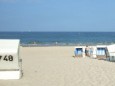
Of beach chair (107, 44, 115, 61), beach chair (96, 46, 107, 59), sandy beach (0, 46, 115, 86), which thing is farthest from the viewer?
beach chair (96, 46, 107, 59)

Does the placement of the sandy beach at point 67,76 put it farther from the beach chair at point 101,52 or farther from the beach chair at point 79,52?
the beach chair at point 79,52

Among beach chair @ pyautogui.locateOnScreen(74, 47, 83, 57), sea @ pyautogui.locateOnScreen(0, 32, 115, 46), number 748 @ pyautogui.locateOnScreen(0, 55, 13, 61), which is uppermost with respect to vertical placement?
sea @ pyautogui.locateOnScreen(0, 32, 115, 46)

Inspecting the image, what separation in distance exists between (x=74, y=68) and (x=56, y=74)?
2292 mm

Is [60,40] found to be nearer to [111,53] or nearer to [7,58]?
[111,53]

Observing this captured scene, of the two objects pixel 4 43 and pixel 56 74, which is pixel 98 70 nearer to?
pixel 56 74

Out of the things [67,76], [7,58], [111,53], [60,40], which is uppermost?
[60,40]

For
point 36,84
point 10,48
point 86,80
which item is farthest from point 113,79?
point 10,48

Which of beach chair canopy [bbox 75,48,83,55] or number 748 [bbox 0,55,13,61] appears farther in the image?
beach chair canopy [bbox 75,48,83,55]

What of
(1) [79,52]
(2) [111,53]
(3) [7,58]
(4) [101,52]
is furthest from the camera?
(1) [79,52]

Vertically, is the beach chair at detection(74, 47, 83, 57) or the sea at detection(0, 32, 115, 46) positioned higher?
the sea at detection(0, 32, 115, 46)

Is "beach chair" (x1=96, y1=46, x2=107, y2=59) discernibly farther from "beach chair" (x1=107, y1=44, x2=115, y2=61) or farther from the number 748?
the number 748

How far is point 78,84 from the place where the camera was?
12969 millimetres

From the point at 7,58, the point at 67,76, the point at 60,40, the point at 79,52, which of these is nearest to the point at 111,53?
the point at 79,52

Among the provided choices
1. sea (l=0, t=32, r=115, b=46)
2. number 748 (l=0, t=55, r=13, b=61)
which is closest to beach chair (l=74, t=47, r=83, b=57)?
number 748 (l=0, t=55, r=13, b=61)
